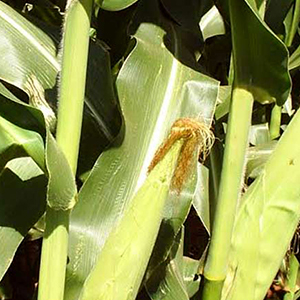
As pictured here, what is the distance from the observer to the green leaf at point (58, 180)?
839mm

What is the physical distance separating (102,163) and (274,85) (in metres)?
0.29

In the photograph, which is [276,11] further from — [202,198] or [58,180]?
[58,180]

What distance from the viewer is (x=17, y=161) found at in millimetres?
1118

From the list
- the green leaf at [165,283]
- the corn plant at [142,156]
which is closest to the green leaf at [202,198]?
the corn plant at [142,156]

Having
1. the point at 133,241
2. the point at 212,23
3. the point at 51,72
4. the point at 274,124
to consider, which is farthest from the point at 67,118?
the point at 274,124

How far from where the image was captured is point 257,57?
965mm

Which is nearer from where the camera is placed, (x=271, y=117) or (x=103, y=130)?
(x=103, y=130)

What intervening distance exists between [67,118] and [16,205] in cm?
26

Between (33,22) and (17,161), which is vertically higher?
(33,22)

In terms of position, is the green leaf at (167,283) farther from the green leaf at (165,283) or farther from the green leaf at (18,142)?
the green leaf at (18,142)

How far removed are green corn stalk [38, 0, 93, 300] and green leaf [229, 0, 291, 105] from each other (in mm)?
212

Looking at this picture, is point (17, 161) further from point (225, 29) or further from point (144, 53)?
point (225, 29)

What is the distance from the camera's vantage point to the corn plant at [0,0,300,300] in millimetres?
900

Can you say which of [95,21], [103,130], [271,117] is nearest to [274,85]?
[103,130]
